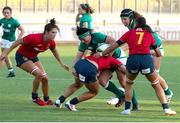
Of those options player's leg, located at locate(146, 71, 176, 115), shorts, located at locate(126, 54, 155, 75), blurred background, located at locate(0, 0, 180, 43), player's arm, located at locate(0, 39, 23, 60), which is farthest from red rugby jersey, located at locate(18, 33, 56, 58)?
blurred background, located at locate(0, 0, 180, 43)

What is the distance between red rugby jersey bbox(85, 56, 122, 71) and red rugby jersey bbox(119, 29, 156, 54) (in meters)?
0.91

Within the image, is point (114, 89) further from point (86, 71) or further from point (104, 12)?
point (104, 12)

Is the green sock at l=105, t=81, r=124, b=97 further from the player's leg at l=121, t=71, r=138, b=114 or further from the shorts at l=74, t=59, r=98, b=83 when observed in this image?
the player's leg at l=121, t=71, r=138, b=114

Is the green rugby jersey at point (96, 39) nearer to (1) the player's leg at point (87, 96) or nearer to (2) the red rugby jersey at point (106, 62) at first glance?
(2) the red rugby jersey at point (106, 62)

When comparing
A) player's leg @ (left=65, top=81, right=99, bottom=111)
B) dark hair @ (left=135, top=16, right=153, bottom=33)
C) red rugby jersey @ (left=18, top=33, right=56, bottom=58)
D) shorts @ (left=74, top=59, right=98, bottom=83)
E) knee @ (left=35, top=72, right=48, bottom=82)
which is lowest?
player's leg @ (left=65, top=81, right=99, bottom=111)

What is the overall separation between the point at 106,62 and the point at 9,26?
23.7 feet

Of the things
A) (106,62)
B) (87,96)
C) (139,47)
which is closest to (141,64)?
(139,47)

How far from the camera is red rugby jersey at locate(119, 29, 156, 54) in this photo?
11531 mm

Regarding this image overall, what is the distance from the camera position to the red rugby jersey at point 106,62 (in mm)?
12348

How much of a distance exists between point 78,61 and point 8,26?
7.20m

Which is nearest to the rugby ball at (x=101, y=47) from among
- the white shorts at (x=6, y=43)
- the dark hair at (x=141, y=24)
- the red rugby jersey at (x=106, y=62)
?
the red rugby jersey at (x=106, y=62)

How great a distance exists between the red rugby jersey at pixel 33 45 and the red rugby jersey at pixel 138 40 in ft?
6.33

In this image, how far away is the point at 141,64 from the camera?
11.6 meters

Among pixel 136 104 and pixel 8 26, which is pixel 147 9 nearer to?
pixel 8 26
